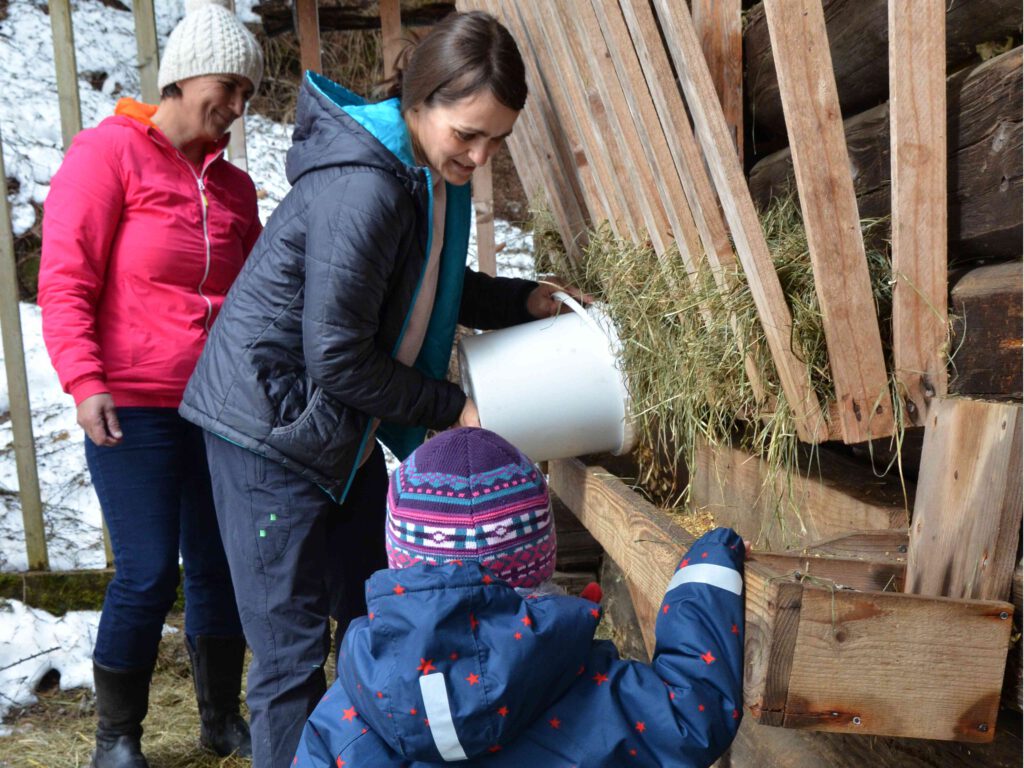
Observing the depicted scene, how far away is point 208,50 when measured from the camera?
7.28 ft

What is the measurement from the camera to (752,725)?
87.0 inches

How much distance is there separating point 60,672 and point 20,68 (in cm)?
415

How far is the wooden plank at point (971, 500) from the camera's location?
1206mm

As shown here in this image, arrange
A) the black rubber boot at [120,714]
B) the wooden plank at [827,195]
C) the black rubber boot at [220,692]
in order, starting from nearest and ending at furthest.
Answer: the wooden plank at [827,195]
the black rubber boot at [120,714]
the black rubber boot at [220,692]

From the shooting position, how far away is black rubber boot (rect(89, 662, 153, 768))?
2.55m

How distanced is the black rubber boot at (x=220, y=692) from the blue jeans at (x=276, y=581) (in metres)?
0.80

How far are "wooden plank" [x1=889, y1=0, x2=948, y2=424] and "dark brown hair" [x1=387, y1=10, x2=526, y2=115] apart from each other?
29.3 inches

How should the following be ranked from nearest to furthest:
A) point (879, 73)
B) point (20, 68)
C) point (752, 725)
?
1. point (879, 73)
2. point (752, 725)
3. point (20, 68)

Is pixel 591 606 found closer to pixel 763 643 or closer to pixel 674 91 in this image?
pixel 763 643

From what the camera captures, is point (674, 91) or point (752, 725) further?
point (752, 725)

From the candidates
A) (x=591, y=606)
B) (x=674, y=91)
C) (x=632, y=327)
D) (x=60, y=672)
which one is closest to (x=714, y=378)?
(x=632, y=327)

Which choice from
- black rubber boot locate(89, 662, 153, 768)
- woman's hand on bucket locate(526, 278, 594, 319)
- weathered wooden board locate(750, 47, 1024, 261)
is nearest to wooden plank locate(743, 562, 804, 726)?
weathered wooden board locate(750, 47, 1024, 261)

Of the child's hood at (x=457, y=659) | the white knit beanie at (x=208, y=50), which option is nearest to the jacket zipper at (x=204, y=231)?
the white knit beanie at (x=208, y=50)

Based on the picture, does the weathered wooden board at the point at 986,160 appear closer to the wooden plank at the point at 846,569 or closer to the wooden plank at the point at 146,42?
the wooden plank at the point at 846,569
